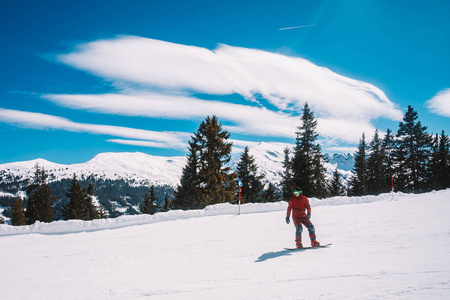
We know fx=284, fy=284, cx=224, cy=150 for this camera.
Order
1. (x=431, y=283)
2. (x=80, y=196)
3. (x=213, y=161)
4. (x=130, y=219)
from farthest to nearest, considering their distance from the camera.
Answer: (x=80, y=196), (x=213, y=161), (x=130, y=219), (x=431, y=283)

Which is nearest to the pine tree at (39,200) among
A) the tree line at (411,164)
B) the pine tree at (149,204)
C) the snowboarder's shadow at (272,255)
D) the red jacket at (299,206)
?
the pine tree at (149,204)

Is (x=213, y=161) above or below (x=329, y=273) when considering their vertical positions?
above

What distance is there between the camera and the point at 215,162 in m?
30.4

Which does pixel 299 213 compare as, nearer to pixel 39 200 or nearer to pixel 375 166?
pixel 375 166

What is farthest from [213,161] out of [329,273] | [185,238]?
[329,273]

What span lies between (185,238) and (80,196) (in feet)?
129

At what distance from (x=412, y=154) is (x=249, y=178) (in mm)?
22095

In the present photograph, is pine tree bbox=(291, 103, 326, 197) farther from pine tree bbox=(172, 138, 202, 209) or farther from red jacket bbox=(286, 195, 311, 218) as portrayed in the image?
red jacket bbox=(286, 195, 311, 218)

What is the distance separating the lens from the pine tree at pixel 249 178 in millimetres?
37375

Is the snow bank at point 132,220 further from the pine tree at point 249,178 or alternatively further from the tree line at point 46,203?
the tree line at point 46,203

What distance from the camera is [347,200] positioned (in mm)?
19797

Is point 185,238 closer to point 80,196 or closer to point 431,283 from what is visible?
point 431,283

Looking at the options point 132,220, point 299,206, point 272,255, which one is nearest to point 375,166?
point 132,220

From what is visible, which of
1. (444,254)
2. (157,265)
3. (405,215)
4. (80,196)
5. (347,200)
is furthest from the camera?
(80,196)
